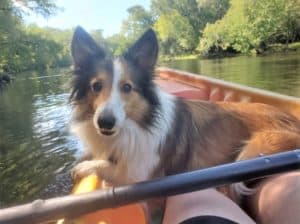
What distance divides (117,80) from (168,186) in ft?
5.21

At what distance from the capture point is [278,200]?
2.03m

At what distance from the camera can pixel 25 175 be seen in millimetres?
7145

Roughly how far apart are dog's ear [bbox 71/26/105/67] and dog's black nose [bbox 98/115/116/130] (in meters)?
0.67

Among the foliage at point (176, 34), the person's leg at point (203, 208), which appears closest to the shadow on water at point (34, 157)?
the person's leg at point (203, 208)

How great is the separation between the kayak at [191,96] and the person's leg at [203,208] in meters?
0.21

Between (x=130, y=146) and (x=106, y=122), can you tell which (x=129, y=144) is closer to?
(x=130, y=146)

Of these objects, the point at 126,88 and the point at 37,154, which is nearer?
the point at 126,88

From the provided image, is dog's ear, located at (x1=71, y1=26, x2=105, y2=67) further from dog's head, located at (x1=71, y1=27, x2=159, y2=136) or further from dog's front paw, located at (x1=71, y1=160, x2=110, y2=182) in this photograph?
dog's front paw, located at (x1=71, y1=160, x2=110, y2=182)

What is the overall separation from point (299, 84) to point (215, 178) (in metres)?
13.8

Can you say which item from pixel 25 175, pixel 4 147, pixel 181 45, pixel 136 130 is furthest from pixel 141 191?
pixel 181 45

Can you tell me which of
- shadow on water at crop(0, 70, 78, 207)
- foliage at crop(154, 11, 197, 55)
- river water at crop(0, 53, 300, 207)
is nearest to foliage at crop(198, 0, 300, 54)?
foliage at crop(154, 11, 197, 55)

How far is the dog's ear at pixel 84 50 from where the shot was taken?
10.3ft

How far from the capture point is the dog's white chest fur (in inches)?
118

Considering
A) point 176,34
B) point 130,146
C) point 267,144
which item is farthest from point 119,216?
point 176,34
